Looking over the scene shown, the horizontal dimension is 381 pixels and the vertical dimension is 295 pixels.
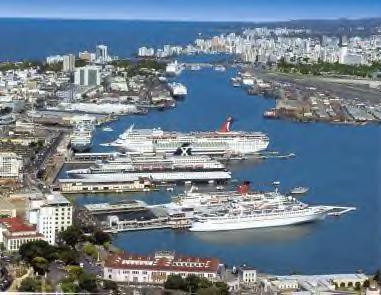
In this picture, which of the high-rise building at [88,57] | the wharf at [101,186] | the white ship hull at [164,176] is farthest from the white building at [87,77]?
the wharf at [101,186]

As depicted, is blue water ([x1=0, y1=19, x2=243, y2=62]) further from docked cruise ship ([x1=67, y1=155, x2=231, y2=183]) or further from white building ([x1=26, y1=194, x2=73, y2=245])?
white building ([x1=26, y1=194, x2=73, y2=245])

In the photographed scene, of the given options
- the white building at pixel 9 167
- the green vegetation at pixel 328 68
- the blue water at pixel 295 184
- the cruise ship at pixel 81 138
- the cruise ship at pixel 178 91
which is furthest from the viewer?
the green vegetation at pixel 328 68

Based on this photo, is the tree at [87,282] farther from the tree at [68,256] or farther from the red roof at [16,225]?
the red roof at [16,225]

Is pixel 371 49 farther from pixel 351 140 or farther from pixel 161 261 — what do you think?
pixel 161 261

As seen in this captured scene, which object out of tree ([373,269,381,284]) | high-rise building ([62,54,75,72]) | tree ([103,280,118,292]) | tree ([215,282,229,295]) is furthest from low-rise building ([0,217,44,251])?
high-rise building ([62,54,75,72])

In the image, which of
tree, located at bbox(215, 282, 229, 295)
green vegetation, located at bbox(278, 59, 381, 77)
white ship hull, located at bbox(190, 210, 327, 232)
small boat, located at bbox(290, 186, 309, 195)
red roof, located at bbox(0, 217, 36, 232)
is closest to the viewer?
tree, located at bbox(215, 282, 229, 295)

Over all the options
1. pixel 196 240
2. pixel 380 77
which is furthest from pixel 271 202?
pixel 380 77

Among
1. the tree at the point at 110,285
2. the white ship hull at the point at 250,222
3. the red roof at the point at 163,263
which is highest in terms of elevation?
Result: the red roof at the point at 163,263
